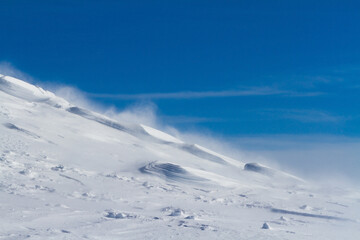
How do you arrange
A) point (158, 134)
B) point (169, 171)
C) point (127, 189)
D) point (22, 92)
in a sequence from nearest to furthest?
point (127, 189) → point (169, 171) → point (22, 92) → point (158, 134)

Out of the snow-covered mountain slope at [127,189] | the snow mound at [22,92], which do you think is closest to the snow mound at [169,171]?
the snow-covered mountain slope at [127,189]

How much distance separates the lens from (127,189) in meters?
33.9

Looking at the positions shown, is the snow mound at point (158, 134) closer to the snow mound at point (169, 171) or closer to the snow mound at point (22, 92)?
the snow mound at point (22, 92)

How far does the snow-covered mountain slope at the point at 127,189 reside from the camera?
887 inches

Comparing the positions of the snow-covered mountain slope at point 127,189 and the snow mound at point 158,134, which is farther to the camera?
the snow mound at point 158,134

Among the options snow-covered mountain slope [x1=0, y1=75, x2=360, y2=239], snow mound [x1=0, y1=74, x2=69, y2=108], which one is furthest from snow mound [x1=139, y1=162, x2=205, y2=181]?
snow mound [x1=0, y1=74, x2=69, y2=108]

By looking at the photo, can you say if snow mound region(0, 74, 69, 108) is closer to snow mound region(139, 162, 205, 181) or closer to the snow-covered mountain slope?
the snow-covered mountain slope

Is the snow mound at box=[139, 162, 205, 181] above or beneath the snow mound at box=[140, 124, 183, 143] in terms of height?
beneath

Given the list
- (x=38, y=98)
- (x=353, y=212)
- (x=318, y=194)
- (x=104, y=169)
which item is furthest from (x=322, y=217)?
(x=38, y=98)

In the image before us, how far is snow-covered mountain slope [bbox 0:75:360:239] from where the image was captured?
887 inches

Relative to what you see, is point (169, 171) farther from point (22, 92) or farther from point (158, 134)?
point (22, 92)

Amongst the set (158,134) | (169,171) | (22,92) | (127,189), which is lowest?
(127,189)

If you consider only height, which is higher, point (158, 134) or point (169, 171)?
point (158, 134)

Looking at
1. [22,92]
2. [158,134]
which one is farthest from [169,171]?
[22,92]
